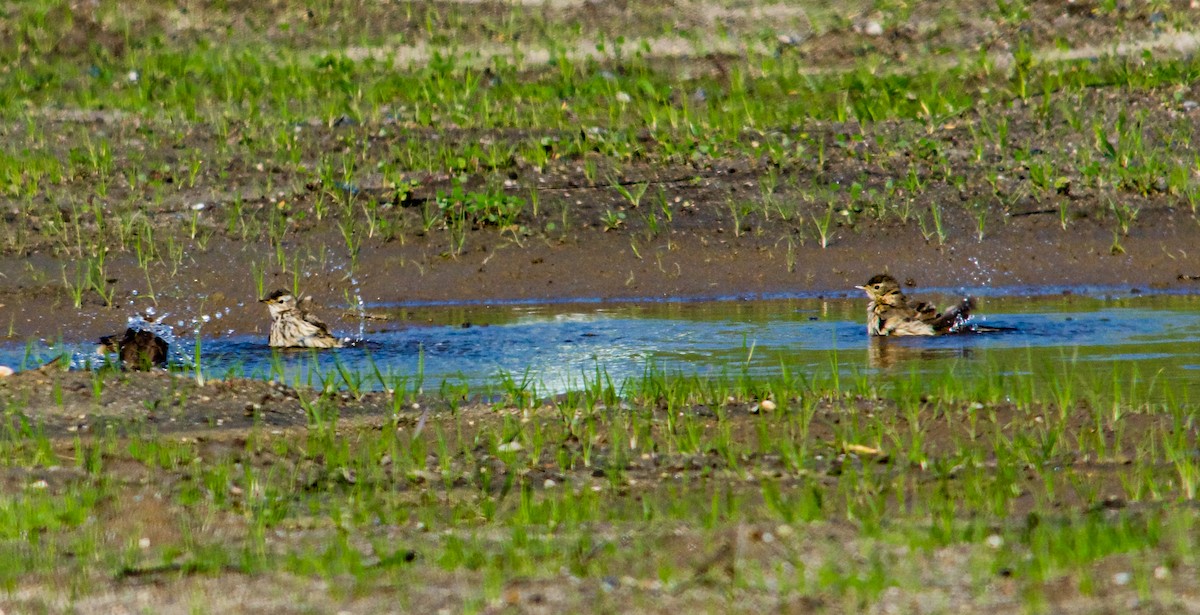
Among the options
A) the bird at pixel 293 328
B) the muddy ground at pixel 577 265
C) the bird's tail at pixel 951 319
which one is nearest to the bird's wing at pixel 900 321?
the bird's tail at pixel 951 319

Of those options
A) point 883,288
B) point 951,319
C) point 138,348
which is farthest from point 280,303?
point 951,319

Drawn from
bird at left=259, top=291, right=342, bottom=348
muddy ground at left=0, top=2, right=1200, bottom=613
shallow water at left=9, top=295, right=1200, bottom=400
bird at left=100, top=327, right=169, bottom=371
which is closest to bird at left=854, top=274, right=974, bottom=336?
shallow water at left=9, top=295, right=1200, bottom=400

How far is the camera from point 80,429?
7438 millimetres

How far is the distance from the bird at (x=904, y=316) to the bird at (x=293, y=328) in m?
3.20

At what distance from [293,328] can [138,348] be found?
985 millimetres

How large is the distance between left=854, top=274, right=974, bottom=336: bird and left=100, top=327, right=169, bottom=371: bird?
4107mm

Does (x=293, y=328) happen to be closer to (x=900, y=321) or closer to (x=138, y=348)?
(x=138, y=348)

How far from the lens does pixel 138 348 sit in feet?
31.5

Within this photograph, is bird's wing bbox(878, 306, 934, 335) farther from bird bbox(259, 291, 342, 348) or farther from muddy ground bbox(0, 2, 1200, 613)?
bird bbox(259, 291, 342, 348)

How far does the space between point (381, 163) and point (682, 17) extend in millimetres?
6717

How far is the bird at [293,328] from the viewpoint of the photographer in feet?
33.4

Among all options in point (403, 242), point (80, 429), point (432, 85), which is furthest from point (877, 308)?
point (432, 85)

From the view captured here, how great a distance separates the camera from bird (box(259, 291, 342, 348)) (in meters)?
10.2

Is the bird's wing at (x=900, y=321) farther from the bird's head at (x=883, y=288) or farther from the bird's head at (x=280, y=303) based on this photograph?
the bird's head at (x=280, y=303)
